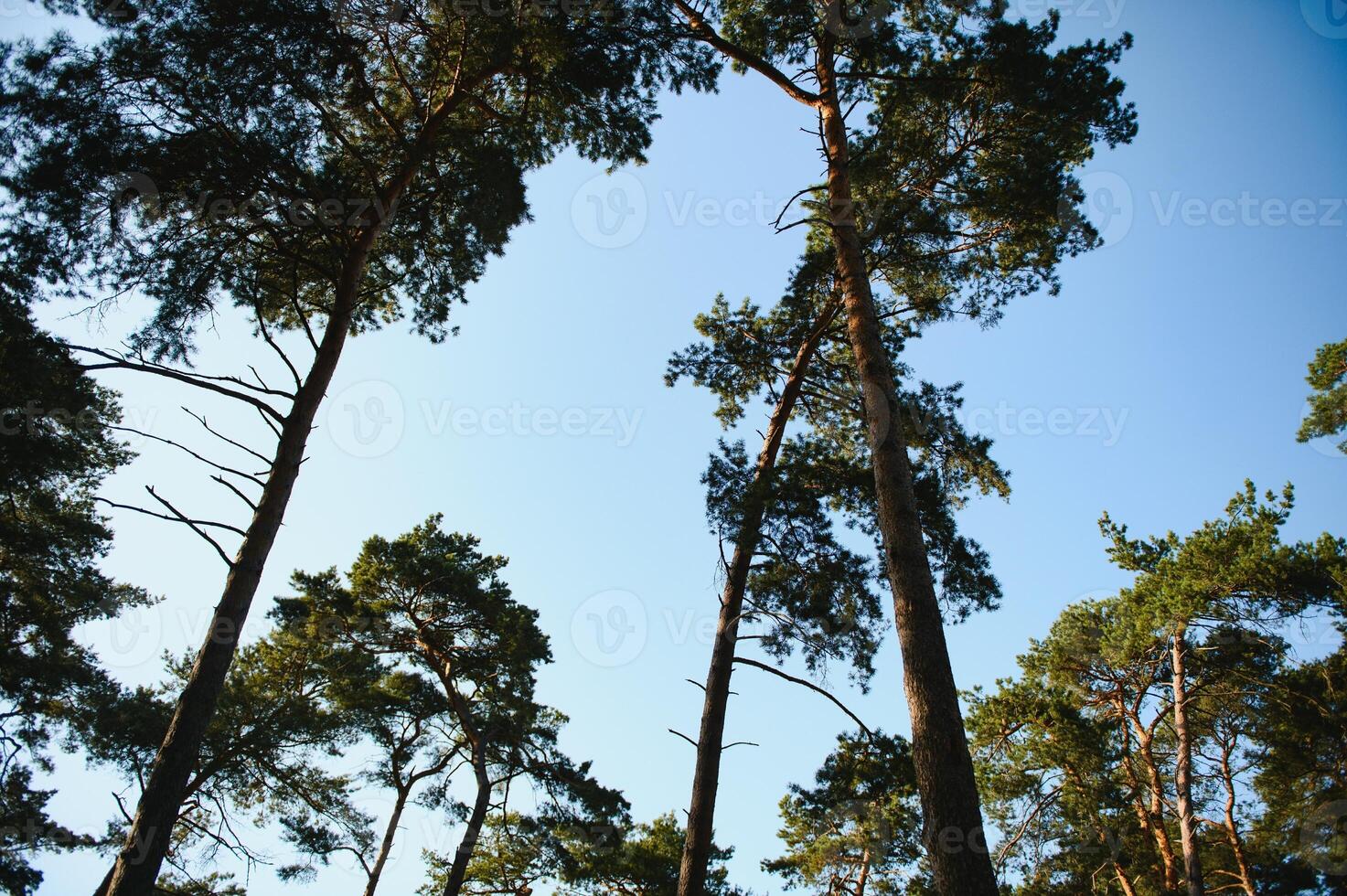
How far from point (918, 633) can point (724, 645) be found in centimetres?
355

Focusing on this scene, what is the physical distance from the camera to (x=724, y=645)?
319 inches

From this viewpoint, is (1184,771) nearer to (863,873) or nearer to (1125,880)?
(1125,880)

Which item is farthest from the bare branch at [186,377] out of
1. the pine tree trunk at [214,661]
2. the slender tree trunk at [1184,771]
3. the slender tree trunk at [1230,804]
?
the slender tree trunk at [1230,804]

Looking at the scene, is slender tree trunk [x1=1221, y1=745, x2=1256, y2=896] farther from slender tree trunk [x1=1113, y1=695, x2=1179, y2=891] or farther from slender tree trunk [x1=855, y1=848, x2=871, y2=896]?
slender tree trunk [x1=855, y1=848, x2=871, y2=896]

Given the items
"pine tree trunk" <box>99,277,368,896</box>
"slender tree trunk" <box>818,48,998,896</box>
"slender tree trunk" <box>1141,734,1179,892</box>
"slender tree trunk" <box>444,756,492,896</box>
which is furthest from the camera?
"slender tree trunk" <box>1141,734,1179,892</box>

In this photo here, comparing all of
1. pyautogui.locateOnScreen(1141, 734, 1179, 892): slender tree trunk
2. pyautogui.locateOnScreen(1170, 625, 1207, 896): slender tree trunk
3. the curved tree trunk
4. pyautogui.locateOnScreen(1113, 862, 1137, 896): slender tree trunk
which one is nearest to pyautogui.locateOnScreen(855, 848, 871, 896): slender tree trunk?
pyautogui.locateOnScreen(1113, 862, 1137, 896): slender tree trunk

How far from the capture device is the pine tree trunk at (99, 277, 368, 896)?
176 inches

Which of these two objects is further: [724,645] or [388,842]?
[388,842]

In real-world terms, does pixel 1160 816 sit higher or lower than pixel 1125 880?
higher

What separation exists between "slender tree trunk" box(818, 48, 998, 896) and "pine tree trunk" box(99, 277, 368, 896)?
5.00 meters

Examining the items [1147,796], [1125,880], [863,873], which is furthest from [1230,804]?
[863,873]

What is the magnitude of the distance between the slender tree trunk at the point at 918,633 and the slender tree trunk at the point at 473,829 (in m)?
10.00

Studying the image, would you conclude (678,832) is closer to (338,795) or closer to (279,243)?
(338,795)

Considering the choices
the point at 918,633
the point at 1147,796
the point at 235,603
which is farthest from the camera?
the point at 1147,796
